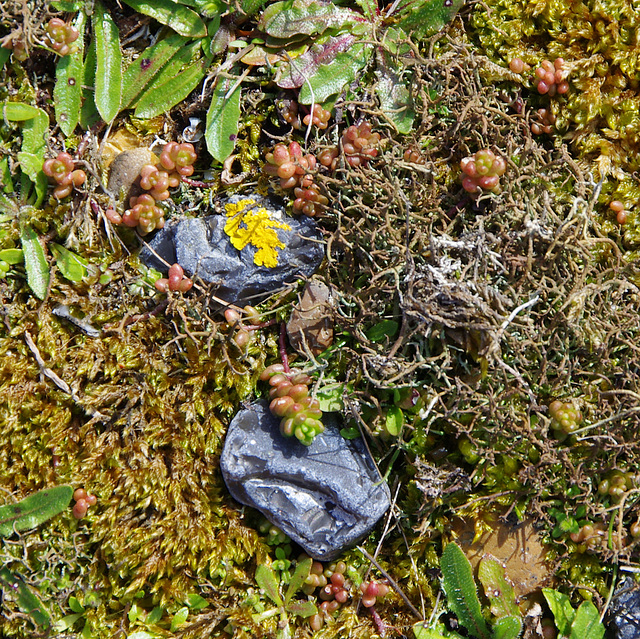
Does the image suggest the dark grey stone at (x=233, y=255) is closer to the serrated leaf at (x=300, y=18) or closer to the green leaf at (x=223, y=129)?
the green leaf at (x=223, y=129)

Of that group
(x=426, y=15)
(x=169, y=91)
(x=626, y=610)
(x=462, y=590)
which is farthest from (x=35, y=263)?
(x=626, y=610)

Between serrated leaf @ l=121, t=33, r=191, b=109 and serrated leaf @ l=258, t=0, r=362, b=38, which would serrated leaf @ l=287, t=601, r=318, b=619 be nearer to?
serrated leaf @ l=121, t=33, r=191, b=109

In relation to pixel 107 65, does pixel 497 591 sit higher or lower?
lower

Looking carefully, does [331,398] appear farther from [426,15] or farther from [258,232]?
[426,15]

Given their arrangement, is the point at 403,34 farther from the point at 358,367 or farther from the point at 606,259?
the point at 358,367

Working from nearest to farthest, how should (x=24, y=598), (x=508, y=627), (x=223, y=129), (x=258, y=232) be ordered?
(x=508, y=627)
(x=24, y=598)
(x=258, y=232)
(x=223, y=129)

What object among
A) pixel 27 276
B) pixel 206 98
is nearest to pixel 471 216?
pixel 206 98

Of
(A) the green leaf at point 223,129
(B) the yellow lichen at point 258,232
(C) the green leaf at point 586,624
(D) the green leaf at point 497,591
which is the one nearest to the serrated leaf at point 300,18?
(A) the green leaf at point 223,129
